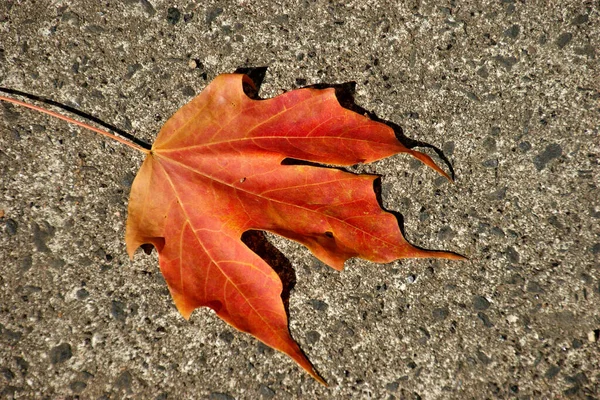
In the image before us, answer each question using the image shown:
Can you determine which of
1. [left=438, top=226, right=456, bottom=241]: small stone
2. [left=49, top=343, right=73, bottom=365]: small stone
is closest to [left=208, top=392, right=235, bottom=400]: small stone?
[left=49, top=343, right=73, bottom=365]: small stone

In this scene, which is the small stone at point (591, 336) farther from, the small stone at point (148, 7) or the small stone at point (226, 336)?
the small stone at point (148, 7)

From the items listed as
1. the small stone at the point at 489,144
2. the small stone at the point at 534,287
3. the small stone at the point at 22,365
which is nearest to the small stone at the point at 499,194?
the small stone at the point at 489,144

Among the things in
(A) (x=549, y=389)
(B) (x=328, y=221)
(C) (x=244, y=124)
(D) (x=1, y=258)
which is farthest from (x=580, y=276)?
(D) (x=1, y=258)

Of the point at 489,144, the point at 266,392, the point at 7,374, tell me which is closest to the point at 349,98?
the point at 489,144

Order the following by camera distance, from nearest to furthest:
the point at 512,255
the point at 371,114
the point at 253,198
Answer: the point at 253,198
the point at 512,255
the point at 371,114

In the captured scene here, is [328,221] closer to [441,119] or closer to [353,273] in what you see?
[353,273]

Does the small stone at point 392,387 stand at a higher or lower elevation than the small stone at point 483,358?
lower

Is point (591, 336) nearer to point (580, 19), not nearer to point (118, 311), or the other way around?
point (580, 19)
